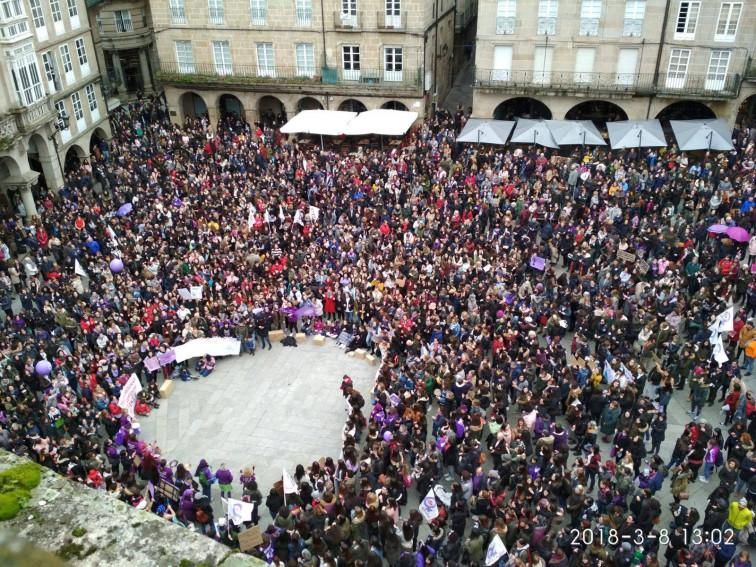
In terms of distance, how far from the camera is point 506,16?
1458 inches

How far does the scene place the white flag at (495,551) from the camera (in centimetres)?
1527

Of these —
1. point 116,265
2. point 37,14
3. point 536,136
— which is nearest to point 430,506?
point 116,265

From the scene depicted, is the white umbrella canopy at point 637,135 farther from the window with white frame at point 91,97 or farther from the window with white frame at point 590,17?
the window with white frame at point 91,97

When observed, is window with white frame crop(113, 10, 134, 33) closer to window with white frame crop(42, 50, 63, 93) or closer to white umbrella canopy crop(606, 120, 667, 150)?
window with white frame crop(42, 50, 63, 93)

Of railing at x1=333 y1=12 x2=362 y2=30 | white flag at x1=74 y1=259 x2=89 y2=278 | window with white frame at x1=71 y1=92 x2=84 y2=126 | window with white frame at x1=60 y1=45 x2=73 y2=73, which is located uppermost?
railing at x1=333 y1=12 x2=362 y2=30

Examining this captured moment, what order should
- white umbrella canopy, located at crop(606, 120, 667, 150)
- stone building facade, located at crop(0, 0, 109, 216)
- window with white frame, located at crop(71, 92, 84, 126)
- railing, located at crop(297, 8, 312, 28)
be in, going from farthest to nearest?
railing, located at crop(297, 8, 312, 28)
window with white frame, located at crop(71, 92, 84, 126)
white umbrella canopy, located at crop(606, 120, 667, 150)
stone building facade, located at crop(0, 0, 109, 216)

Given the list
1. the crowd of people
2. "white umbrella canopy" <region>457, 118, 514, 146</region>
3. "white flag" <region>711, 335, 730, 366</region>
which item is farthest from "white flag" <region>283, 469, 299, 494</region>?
"white umbrella canopy" <region>457, 118, 514, 146</region>

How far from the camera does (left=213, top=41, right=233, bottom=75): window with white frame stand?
137 feet

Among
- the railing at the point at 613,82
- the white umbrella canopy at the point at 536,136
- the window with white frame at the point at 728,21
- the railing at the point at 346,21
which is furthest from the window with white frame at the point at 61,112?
the window with white frame at the point at 728,21

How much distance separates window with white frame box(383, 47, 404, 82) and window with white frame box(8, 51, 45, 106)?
18.3m

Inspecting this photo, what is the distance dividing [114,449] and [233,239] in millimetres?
12243

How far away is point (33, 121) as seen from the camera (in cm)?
3400

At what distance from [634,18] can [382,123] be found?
A: 548 inches

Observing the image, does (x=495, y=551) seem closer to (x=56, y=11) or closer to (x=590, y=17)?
(x=590, y=17)
